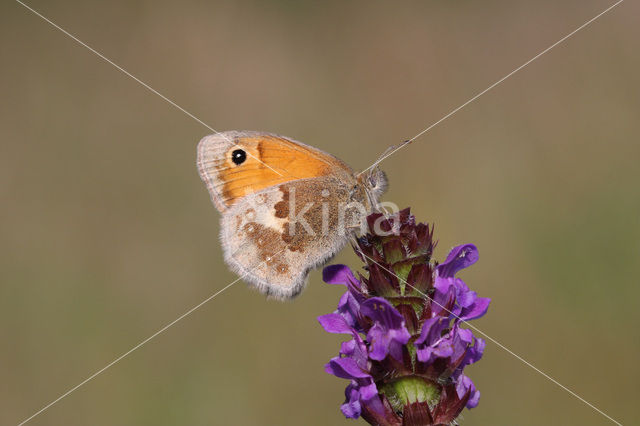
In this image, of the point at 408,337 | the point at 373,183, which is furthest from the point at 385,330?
the point at 373,183

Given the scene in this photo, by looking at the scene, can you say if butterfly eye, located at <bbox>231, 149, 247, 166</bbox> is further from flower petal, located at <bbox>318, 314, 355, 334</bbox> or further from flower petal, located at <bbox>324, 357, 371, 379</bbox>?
flower petal, located at <bbox>324, 357, 371, 379</bbox>

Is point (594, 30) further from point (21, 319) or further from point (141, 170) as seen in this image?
point (21, 319)

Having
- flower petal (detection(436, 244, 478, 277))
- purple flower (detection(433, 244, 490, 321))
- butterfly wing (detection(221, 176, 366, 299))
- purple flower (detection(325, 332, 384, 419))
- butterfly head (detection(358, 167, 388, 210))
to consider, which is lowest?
purple flower (detection(325, 332, 384, 419))

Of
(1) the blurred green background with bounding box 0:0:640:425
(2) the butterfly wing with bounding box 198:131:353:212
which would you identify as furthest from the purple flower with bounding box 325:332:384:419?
(1) the blurred green background with bounding box 0:0:640:425

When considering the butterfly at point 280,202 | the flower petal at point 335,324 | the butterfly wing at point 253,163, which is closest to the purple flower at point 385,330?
the flower petal at point 335,324

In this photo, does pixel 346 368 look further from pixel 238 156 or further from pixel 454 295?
pixel 238 156

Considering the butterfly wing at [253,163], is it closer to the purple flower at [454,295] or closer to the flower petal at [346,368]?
the purple flower at [454,295]

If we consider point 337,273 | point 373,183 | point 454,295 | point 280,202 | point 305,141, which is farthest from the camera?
point 305,141
